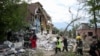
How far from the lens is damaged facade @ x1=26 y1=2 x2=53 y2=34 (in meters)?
45.4

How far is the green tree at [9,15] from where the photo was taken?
86.1 feet

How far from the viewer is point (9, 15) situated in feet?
86.9

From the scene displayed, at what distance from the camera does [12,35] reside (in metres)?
31.6

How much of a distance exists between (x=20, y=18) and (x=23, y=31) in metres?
5.05

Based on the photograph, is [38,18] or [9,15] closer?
[9,15]

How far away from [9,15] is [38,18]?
Answer: 23.3 metres

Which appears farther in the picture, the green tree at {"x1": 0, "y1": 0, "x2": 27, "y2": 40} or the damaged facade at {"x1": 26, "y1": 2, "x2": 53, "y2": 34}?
the damaged facade at {"x1": 26, "y1": 2, "x2": 53, "y2": 34}

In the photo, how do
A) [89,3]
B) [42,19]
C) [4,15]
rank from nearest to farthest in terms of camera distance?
[4,15] < [89,3] < [42,19]

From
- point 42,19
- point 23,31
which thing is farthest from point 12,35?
point 42,19

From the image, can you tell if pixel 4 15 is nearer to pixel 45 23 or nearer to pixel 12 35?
pixel 12 35

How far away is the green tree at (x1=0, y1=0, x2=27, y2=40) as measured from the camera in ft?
86.1

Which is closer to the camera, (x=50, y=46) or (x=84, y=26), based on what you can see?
(x=50, y=46)

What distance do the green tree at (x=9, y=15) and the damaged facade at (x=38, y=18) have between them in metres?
14.7

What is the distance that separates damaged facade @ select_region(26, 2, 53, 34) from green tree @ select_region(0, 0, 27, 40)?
48.1 feet
